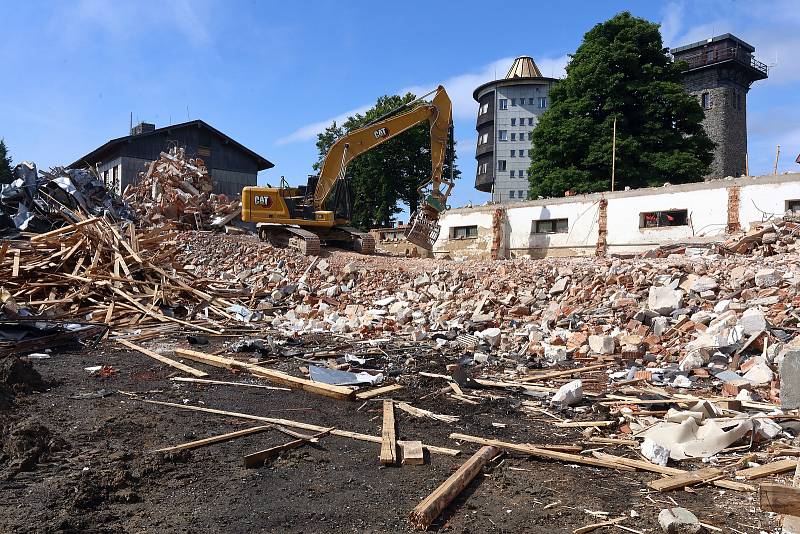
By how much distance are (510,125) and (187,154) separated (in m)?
50.0

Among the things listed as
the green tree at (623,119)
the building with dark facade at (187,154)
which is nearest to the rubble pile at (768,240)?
the green tree at (623,119)

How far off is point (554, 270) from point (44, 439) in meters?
10.8

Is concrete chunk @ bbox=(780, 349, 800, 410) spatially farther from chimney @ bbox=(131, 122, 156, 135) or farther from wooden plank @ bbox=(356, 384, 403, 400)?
chimney @ bbox=(131, 122, 156, 135)

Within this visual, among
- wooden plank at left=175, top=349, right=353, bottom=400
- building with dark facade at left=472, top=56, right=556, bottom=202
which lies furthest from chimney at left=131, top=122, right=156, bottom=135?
building with dark facade at left=472, top=56, right=556, bottom=202

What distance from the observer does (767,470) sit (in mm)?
4352

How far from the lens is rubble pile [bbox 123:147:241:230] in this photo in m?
22.3

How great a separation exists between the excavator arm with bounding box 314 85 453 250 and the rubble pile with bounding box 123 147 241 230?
199 inches

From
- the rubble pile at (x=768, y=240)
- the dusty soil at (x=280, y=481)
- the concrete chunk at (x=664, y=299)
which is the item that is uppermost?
the rubble pile at (x=768, y=240)

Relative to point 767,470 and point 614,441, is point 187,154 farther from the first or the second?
point 767,470

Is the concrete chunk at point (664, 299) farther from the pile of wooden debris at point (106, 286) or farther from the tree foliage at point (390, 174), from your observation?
the tree foliage at point (390, 174)

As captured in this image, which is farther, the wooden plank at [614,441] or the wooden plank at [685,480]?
the wooden plank at [614,441]

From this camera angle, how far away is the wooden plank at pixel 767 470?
14.2ft

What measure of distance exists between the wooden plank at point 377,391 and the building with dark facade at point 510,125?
6720cm

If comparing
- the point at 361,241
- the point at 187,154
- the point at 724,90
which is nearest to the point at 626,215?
the point at 361,241
